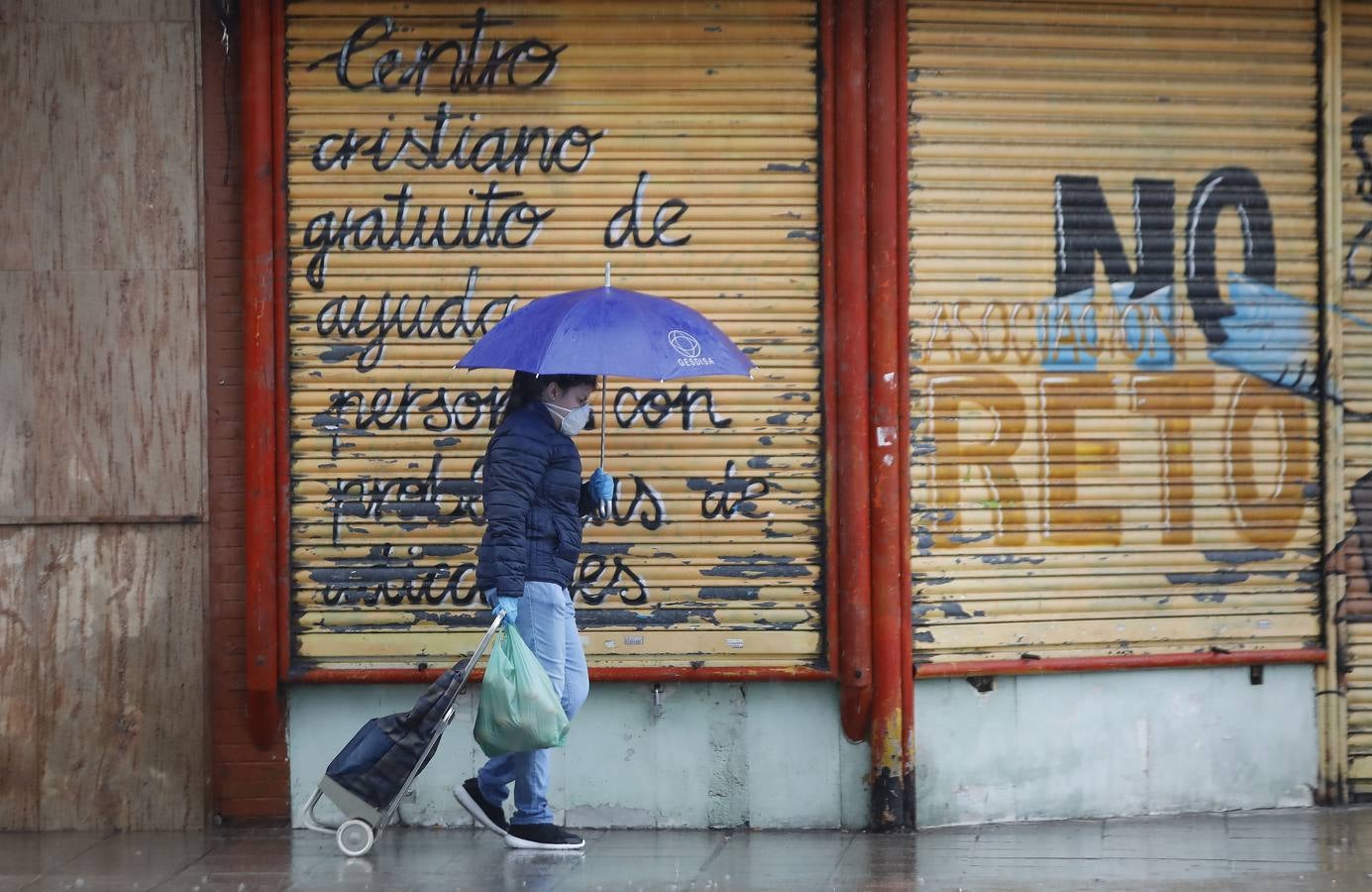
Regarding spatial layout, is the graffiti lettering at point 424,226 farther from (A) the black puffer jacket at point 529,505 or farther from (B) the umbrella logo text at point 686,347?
(B) the umbrella logo text at point 686,347

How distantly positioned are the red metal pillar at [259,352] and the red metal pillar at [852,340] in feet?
8.28

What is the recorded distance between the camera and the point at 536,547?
6746mm

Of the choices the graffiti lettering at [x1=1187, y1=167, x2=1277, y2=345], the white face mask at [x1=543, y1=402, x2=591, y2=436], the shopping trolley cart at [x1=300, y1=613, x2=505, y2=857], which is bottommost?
the shopping trolley cart at [x1=300, y1=613, x2=505, y2=857]

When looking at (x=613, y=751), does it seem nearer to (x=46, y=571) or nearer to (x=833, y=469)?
(x=833, y=469)

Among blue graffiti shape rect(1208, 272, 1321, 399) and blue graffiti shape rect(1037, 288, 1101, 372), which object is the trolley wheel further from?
blue graffiti shape rect(1208, 272, 1321, 399)

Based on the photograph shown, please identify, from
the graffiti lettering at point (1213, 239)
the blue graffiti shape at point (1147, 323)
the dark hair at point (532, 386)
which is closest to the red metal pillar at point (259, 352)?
the dark hair at point (532, 386)

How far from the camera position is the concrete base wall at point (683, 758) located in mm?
7547

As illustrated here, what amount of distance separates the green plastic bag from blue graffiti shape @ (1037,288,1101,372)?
285cm

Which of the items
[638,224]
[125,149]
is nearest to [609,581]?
[638,224]

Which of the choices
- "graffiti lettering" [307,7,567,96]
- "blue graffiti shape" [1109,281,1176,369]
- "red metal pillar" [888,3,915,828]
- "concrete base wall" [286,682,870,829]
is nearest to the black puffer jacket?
"concrete base wall" [286,682,870,829]

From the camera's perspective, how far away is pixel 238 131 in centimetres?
748

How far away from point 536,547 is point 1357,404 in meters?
4.05

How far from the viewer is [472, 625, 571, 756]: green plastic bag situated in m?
6.49

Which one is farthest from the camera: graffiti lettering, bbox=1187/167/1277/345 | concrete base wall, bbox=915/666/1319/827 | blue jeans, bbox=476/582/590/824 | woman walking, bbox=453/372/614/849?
graffiti lettering, bbox=1187/167/1277/345
